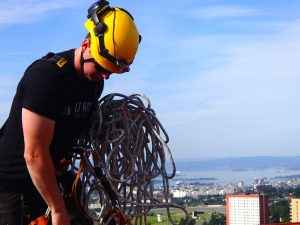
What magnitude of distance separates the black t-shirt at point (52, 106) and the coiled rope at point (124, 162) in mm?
131

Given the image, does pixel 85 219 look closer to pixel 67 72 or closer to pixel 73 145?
pixel 73 145

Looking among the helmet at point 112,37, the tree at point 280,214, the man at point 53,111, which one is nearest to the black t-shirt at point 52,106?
the man at point 53,111

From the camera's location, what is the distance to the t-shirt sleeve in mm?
3277

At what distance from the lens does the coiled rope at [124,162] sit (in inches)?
147

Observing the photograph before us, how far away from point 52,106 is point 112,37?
436 millimetres

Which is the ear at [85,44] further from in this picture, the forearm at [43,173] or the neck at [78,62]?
the forearm at [43,173]

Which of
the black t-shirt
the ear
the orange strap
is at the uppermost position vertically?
the ear

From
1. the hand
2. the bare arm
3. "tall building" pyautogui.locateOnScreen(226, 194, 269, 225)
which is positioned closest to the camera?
the bare arm

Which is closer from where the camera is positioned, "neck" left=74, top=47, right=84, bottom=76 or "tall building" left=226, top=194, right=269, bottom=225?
"neck" left=74, top=47, right=84, bottom=76

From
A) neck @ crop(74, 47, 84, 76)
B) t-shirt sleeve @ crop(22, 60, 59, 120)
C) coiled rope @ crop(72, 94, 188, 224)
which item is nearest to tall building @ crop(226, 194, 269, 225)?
coiled rope @ crop(72, 94, 188, 224)

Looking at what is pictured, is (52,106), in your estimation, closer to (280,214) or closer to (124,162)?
(124,162)

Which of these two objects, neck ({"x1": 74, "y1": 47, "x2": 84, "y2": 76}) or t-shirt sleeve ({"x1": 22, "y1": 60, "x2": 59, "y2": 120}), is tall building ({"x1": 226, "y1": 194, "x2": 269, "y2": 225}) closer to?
neck ({"x1": 74, "y1": 47, "x2": 84, "y2": 76})

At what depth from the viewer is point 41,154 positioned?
328 cm

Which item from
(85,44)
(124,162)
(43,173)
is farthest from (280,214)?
(43,173)
